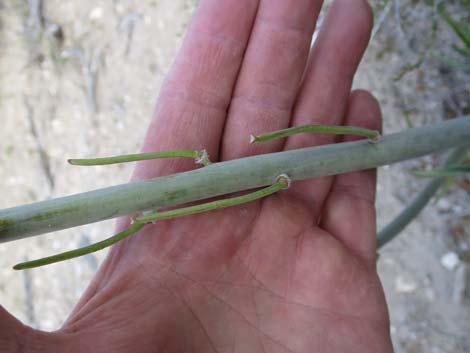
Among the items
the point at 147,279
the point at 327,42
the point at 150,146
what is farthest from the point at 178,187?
the point at 327,42

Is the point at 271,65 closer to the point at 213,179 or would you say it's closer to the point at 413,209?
the point at 213,179

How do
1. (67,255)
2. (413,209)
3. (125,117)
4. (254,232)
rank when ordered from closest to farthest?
(67,255) < (254,232) < (413,209) < (125,117)

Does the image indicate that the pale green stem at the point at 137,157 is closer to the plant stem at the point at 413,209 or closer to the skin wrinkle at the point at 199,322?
the skin wrinkle at the point at 199,322

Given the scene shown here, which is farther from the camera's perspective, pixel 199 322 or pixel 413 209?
pixel 413 209

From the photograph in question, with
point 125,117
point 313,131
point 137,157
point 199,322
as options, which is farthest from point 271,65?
point 125,117

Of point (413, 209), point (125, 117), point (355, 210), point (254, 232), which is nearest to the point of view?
point (254, 232)

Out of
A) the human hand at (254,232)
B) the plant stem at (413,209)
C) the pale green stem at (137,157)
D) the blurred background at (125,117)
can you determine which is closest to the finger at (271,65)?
the human hand at (254,232)

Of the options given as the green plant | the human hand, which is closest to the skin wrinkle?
the human hand
